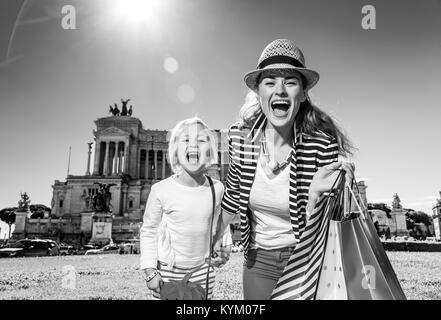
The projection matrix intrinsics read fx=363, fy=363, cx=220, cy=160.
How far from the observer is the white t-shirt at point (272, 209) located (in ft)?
8.15

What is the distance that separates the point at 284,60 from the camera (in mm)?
2494

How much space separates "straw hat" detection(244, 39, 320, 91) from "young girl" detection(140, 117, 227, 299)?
765 millimetres

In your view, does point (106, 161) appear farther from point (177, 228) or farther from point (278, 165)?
point (278, 165)

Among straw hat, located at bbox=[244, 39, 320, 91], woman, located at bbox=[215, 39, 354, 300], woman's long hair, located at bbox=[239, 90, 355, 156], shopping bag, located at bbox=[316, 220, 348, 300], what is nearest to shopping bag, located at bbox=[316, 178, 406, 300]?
shopping bag, located at bbox=[316, 220, 348, 300]

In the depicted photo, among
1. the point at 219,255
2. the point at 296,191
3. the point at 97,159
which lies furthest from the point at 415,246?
the point at 97,159

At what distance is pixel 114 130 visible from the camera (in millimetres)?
58062

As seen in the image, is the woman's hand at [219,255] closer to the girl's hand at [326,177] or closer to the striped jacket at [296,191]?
the striped jacket at [296,191]

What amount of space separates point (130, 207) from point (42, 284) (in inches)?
1760

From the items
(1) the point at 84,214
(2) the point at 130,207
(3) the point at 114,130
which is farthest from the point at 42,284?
(3) the point at 114,130

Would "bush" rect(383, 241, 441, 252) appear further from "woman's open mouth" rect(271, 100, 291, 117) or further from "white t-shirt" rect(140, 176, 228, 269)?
"woman's open mouth" rect(271, 100, 291, 117)

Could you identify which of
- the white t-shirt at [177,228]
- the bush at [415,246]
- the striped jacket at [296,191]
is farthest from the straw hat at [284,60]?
the bush at [415,246]

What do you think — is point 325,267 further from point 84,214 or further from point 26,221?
point 26,221

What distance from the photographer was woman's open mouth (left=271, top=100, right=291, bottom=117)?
2506mm

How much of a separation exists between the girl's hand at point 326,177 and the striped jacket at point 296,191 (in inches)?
2.5
